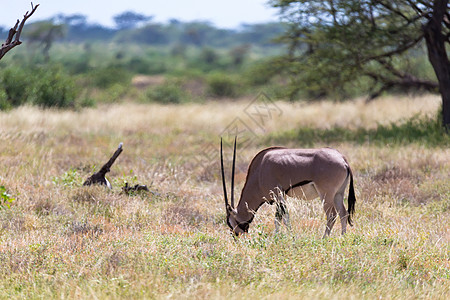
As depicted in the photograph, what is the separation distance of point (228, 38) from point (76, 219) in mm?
145976

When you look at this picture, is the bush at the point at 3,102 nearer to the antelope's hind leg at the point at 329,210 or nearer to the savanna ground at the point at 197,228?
the savanna ground at the point at 197,228

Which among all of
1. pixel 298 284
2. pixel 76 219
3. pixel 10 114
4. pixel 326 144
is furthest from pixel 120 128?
pixel 298 284

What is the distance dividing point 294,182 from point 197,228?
1366mm

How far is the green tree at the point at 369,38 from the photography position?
13.0m

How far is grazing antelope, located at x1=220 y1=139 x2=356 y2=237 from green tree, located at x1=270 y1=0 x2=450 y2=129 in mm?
8092

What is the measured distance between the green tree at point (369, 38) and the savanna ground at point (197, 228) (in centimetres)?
176

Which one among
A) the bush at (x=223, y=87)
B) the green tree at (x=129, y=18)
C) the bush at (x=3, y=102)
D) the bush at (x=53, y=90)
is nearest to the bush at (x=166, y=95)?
the bush at (x=223, y=87)

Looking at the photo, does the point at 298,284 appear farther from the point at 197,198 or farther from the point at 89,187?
the point at 89,187

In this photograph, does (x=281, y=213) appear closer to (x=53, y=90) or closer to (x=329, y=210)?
(x=329, y=210)

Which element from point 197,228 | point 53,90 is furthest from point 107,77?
point 197,228

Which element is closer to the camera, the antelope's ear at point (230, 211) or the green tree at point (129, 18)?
the antelope's ear at point (230, 211)

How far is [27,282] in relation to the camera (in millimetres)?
4254

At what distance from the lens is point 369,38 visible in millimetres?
13539

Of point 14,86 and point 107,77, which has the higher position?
point 14,86
